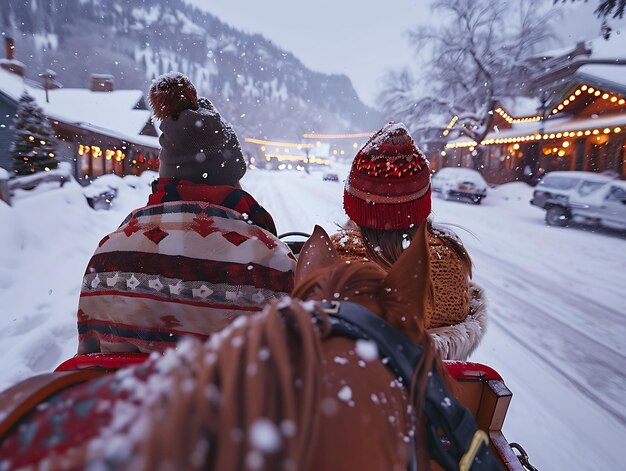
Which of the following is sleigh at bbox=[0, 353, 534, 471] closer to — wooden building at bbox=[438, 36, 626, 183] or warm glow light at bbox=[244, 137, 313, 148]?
wooden building at bbox=[438, 36, 626, 183]

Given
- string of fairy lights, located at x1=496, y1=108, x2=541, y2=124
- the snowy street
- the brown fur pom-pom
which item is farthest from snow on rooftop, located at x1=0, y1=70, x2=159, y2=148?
string of fairy lights, located at x1=496, y1=108, x2=541, y2=124

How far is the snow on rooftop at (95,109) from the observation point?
1838 centimetres

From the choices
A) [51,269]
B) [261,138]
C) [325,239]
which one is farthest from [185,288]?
[261,138]

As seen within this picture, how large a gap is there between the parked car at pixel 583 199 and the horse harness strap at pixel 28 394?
548 inches

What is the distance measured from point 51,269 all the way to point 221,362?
7.19 m

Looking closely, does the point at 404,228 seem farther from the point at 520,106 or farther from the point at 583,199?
the point at 520,106

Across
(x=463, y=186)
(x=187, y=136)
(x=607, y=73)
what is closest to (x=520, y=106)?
(x=607, y=73)

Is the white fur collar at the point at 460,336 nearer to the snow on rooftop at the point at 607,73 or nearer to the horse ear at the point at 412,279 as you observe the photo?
the horse ear at the point at 412,279

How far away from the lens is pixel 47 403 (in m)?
0.60

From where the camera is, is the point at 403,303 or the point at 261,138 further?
the point at 261,138

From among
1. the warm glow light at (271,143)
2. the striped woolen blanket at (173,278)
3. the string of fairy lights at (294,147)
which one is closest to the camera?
the striped woolen blanket at (173,278)

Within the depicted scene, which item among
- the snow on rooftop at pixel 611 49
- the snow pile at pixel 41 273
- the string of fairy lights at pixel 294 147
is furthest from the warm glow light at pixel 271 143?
the snow pile at pixel 41 273

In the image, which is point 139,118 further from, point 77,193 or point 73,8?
point 73,8

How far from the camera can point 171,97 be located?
211 centimetres
